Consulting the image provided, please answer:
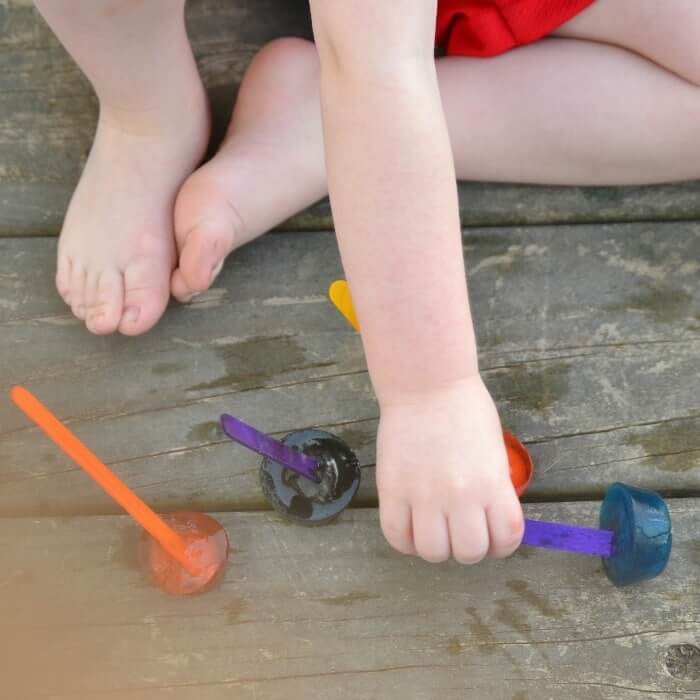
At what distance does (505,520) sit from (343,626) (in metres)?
0.19

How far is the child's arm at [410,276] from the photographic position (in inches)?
21.5

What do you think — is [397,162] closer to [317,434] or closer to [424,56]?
[424,56]

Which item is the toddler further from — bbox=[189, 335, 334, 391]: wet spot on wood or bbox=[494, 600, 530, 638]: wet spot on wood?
bbox=[494, 600, 530, 638]: wet spot on wood

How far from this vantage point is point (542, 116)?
0.86 meters

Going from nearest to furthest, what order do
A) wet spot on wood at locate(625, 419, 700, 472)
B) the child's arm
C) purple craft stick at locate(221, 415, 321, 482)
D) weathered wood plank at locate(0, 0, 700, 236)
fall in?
the child's arm, purple craft stick at locate(221, 415, 321, 482), wet spot on wood at locate(625, 419, 700, 472), weathered wood plank at locate(0, 0, 700, 236)

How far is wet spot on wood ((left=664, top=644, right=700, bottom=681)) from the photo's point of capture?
2.31 ft

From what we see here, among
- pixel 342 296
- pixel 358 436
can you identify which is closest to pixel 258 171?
pixel 342 296

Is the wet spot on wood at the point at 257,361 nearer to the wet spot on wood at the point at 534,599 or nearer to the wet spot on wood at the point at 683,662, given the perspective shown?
the wet spot on wood at the point at 534,599

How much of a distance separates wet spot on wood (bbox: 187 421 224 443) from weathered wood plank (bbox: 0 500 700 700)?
98mm

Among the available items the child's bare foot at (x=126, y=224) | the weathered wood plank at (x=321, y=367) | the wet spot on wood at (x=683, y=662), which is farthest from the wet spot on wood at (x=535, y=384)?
the child's bare foot at (x=126, y=224)

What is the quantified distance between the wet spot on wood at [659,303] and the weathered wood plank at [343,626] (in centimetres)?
20

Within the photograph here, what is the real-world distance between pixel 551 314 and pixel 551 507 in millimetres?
189

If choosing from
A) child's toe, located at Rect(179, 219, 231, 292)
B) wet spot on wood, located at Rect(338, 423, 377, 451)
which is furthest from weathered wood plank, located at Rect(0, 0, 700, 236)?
wet spot on wood, located at Rect(338, 423, 377, 451)

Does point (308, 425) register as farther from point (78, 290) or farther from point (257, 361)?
point (78, 290)
